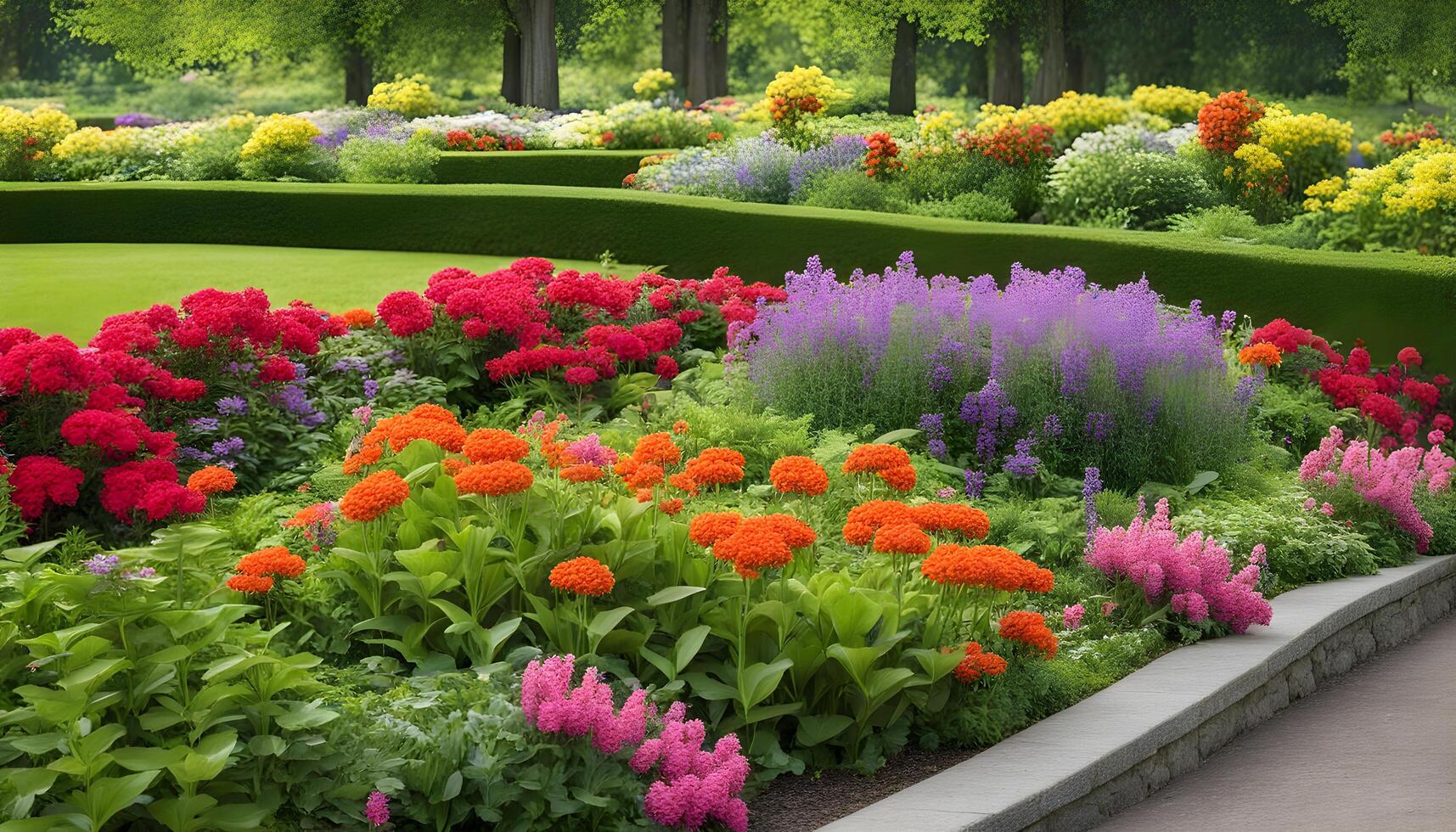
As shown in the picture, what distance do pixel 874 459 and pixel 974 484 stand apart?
1.95 m

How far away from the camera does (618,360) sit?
801 cm

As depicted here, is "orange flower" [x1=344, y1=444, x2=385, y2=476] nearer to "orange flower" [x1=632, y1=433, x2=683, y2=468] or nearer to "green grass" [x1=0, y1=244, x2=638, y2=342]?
"orange flower" [x1=632, y1=433, x2=683, y2=468]

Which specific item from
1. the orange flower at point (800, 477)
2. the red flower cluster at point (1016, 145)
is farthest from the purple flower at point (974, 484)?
the red flower cluster at point (1016, 145)

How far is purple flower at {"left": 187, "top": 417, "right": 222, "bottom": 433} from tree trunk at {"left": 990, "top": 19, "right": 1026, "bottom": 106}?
81.3 feet

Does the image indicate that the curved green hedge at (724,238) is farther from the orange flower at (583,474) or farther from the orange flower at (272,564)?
the orange flower at (272,564)

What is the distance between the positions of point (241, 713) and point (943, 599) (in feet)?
6.51

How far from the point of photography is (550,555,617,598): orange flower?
382 cm

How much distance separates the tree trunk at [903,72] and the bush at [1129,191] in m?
15.6

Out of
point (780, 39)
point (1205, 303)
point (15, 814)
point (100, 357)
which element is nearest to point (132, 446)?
point (100, 357)

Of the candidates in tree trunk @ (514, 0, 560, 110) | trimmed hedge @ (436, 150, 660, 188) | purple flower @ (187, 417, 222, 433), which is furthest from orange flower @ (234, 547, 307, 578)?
tree trunk @ (514, 0, 560, 110)

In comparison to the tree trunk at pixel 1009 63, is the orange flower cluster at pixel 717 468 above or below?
below

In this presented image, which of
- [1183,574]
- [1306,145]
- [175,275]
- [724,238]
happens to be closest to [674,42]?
[1306,145]

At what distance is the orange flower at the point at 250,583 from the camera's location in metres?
3.79

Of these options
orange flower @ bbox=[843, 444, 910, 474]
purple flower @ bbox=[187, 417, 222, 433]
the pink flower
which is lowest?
the pink flower
